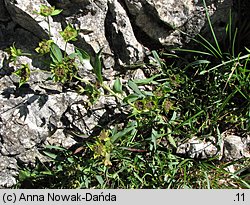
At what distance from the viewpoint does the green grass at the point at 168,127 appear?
2.71 meters

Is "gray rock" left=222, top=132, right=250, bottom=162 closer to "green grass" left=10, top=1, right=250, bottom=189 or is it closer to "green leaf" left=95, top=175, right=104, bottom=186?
"green grass" left=10, top=1, right=250, bottom=189

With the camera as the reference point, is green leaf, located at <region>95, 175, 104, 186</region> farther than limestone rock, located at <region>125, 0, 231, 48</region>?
No

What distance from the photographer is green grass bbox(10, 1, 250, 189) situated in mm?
2707

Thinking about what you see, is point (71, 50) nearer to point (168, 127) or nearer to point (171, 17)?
point (171, 17)

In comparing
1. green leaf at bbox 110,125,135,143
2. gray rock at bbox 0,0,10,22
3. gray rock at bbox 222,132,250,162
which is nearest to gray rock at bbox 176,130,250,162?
gray rock at bbox 222,132,250,162

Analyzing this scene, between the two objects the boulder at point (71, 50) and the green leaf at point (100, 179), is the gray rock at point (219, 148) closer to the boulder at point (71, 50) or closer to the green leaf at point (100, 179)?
the boulder at point (71, 50)

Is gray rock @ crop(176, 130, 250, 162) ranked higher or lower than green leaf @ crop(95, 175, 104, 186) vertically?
higher

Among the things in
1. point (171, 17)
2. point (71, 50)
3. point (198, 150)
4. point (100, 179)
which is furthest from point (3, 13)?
point (198, 150)

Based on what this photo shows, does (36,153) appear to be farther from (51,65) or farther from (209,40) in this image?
(209,40)

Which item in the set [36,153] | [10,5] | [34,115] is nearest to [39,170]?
[36,153]

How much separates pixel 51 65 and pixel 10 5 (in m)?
0.51

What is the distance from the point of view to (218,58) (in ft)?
9.59

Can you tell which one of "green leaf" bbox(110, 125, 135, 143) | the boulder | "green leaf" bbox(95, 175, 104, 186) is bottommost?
"green leaf" bbox(95, 175, 104, 186)

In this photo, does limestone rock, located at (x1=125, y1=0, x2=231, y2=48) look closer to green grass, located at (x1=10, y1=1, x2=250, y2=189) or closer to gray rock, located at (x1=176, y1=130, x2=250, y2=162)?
green grass, located at (x1=10, y1=1, x2=250, y2=189)
